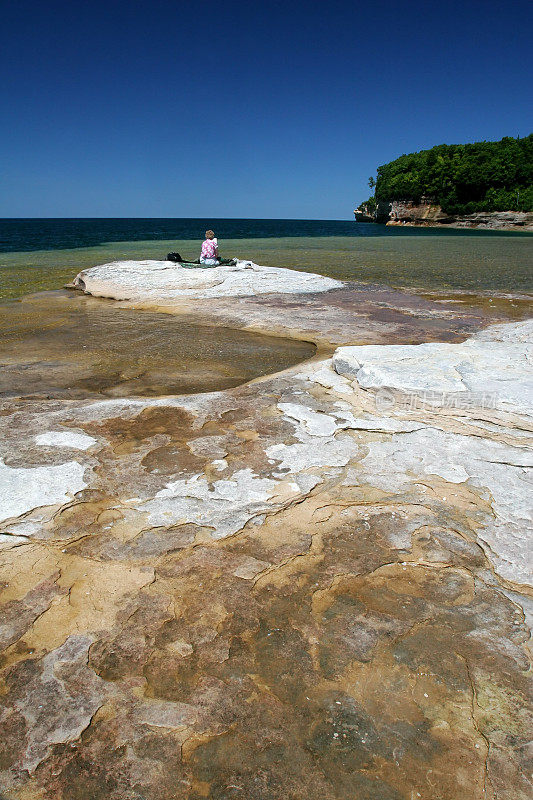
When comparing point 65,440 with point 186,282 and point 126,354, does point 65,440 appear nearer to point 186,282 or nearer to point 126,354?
point 126,354

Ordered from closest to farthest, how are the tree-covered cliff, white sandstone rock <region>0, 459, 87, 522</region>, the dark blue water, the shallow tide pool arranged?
1. white sandstone rock <region>0, 459, 87, 522</region>
2. the shallow tide pool
3. the dark blue water
4. the tree-covered cliff

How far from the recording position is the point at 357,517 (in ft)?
7.57

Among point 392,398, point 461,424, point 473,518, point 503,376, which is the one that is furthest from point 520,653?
point 503,376

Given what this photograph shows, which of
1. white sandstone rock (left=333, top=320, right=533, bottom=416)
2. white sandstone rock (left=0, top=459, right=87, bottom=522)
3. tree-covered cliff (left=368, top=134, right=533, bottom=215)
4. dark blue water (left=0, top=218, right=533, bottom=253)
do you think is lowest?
white sandstone rock (left=0, top=459, right=87, bottom=522)

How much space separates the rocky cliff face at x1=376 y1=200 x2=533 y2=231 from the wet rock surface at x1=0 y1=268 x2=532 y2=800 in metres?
59.4

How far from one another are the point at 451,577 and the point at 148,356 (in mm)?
4090

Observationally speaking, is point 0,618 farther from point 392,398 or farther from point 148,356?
point 148,356

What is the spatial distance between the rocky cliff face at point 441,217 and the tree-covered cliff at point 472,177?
746 mm

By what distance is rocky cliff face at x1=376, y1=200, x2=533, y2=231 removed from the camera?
54250 millimetres

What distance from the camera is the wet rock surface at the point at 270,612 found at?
1322 millimetres

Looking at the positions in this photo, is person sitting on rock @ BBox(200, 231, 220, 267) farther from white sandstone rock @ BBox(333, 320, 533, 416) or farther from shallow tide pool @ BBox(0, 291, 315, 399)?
white sandstone rock @ BBox(333, 320, 533, 416)

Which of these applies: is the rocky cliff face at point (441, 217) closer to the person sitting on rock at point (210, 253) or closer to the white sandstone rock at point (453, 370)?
the person sitting on rock at point (210, 253)

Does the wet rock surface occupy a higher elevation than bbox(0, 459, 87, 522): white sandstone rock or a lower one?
lower

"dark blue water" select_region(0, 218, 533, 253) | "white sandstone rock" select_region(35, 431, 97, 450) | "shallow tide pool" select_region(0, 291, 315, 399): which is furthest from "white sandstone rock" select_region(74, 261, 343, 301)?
"dark blue water" select_region(0, 218, 533, 253)
